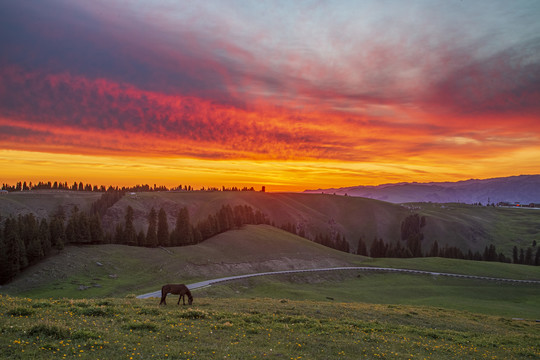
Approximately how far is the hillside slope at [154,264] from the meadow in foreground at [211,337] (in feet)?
157

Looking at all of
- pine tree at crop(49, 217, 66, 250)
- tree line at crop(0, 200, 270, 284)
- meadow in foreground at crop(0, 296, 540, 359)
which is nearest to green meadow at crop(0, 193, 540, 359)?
meadow in foreground at crop(0, 296, 540, 359)

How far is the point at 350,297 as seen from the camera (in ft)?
238

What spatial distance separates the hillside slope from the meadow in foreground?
47857 millimetres

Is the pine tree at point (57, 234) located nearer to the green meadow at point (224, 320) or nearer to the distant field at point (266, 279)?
the green meadow at point (224, 320)

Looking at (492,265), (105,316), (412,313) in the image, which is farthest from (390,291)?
(105,316)

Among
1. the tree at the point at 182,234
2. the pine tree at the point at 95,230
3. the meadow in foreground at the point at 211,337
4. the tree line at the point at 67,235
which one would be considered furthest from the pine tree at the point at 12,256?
the meadow in foreground at the point at 211,337

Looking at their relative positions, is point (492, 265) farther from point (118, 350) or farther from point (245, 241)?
point (118, 350)

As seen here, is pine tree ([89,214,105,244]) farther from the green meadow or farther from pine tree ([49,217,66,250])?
the green meadow

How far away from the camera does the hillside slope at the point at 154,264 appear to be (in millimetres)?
68625

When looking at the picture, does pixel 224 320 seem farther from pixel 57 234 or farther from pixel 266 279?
pixel 57 234

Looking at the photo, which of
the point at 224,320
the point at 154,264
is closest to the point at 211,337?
the point at 224,320

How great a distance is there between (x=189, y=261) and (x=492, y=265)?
377ft

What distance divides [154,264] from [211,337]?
76.3 meters

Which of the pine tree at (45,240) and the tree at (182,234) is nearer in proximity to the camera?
the pine tree at (45,240)
